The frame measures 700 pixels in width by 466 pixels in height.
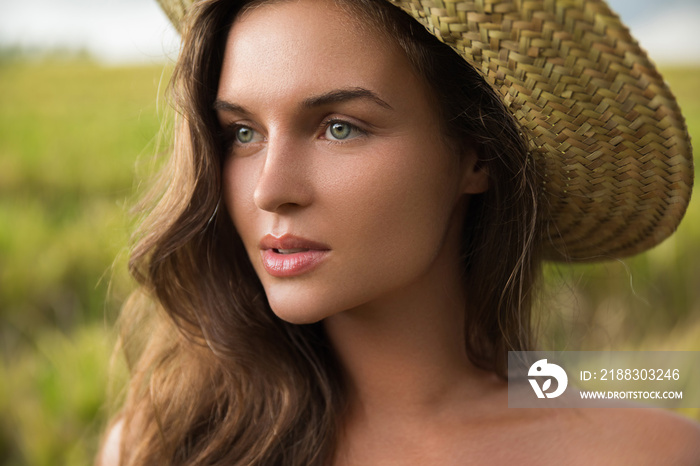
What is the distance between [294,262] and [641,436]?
0.87 metres

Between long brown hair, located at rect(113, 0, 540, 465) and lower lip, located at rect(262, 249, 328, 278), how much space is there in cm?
26

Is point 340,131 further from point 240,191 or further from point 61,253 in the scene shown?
point 61,253

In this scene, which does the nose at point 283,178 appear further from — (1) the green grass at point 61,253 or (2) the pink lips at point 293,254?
(1) the green grass at point 61,253

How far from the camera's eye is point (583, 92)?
1.32m

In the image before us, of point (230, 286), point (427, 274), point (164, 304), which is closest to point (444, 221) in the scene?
point (427, 274)

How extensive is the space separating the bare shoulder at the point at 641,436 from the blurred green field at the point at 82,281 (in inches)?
11.1

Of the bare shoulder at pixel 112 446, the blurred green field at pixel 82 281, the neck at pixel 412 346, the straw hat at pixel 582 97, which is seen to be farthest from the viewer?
the blurred green field at pixel 82 281

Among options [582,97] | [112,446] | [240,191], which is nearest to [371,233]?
[240,191]

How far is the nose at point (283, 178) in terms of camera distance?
1.41 metres

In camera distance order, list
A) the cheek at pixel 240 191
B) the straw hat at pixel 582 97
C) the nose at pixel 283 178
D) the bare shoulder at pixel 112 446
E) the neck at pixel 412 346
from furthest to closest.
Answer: the bare shoulder at pixel 112 446, the neck at pixel 412 346, the cheek at pixel 240 191, the nose at pixel 283 178, the straw hat at pixel 582 97

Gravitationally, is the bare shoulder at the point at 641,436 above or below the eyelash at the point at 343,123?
below

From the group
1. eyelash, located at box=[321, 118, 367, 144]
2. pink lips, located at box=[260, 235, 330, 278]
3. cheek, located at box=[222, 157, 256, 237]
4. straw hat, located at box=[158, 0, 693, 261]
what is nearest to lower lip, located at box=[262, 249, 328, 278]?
pink lips, located at box=[260, 235, 330, 278]

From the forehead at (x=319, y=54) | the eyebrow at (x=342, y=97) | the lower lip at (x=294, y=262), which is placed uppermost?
the forehead at (x=319, y=54)

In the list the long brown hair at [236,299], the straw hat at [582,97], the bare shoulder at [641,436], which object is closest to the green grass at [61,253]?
the long brown hair at [236,299]
